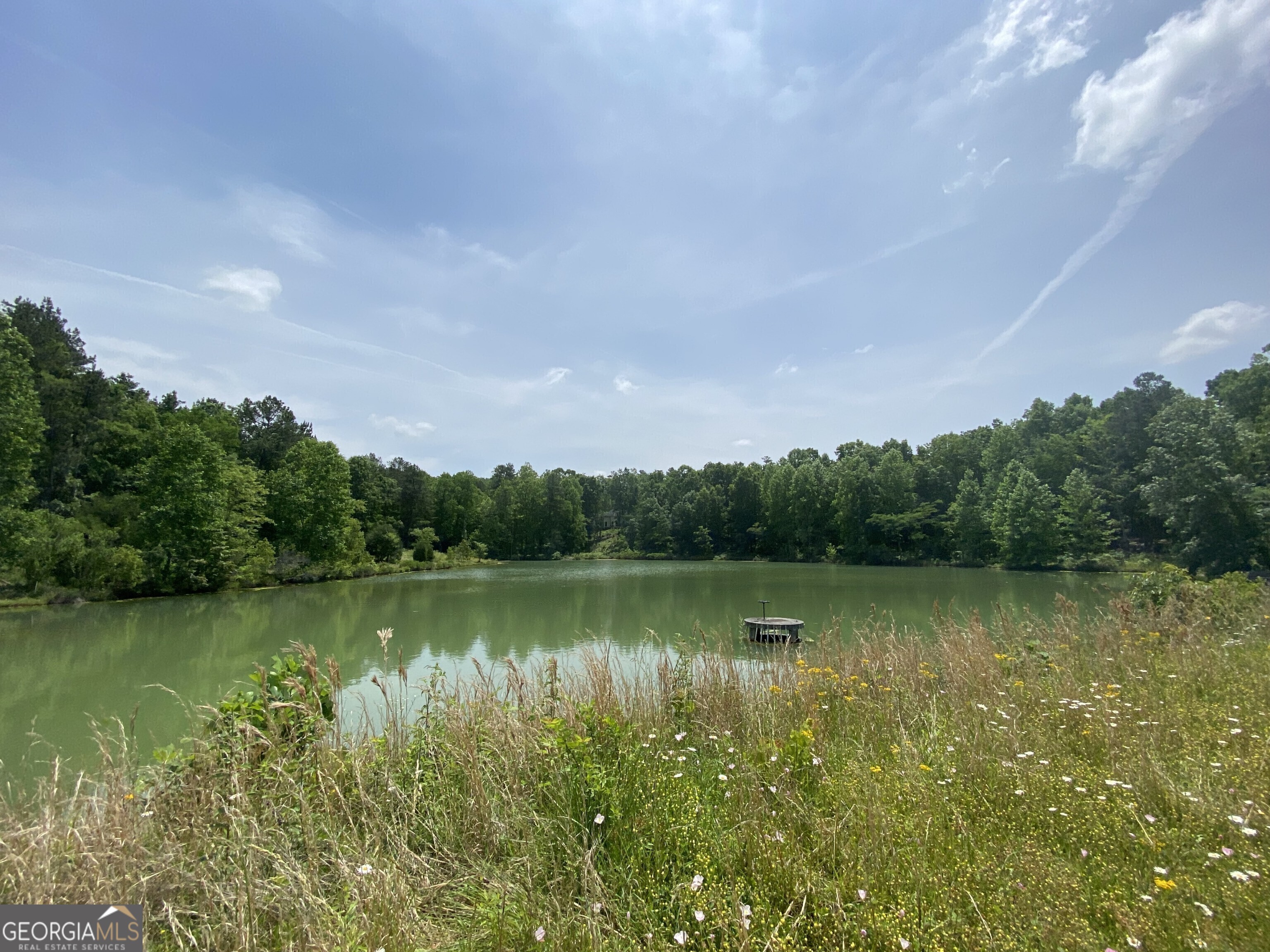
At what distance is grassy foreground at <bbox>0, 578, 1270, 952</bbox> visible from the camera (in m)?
1.95

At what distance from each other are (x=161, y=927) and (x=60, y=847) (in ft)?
2.16

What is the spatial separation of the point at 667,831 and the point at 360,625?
18.9 metres

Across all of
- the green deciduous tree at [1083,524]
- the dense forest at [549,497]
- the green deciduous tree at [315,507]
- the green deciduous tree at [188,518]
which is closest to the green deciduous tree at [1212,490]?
the dense forest at [549,497]

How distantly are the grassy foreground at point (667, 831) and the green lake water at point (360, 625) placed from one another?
132 centimetres

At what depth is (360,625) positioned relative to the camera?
731 inches

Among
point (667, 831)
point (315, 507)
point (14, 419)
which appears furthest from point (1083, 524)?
point (14, 419)

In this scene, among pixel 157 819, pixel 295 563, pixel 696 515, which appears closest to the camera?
pixel 157 819

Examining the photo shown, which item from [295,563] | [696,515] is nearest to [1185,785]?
[295,563]

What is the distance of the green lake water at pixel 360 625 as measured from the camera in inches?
377

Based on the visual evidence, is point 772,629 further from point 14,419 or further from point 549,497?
point 549,497

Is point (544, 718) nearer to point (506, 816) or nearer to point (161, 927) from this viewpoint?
point (506, 816)

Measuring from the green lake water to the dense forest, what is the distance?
3.18m

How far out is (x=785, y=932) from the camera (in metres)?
1.91

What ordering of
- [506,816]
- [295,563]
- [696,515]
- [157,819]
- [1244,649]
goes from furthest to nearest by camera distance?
[696,515], [295,563], [1244,649], [506,816], [157,819]
